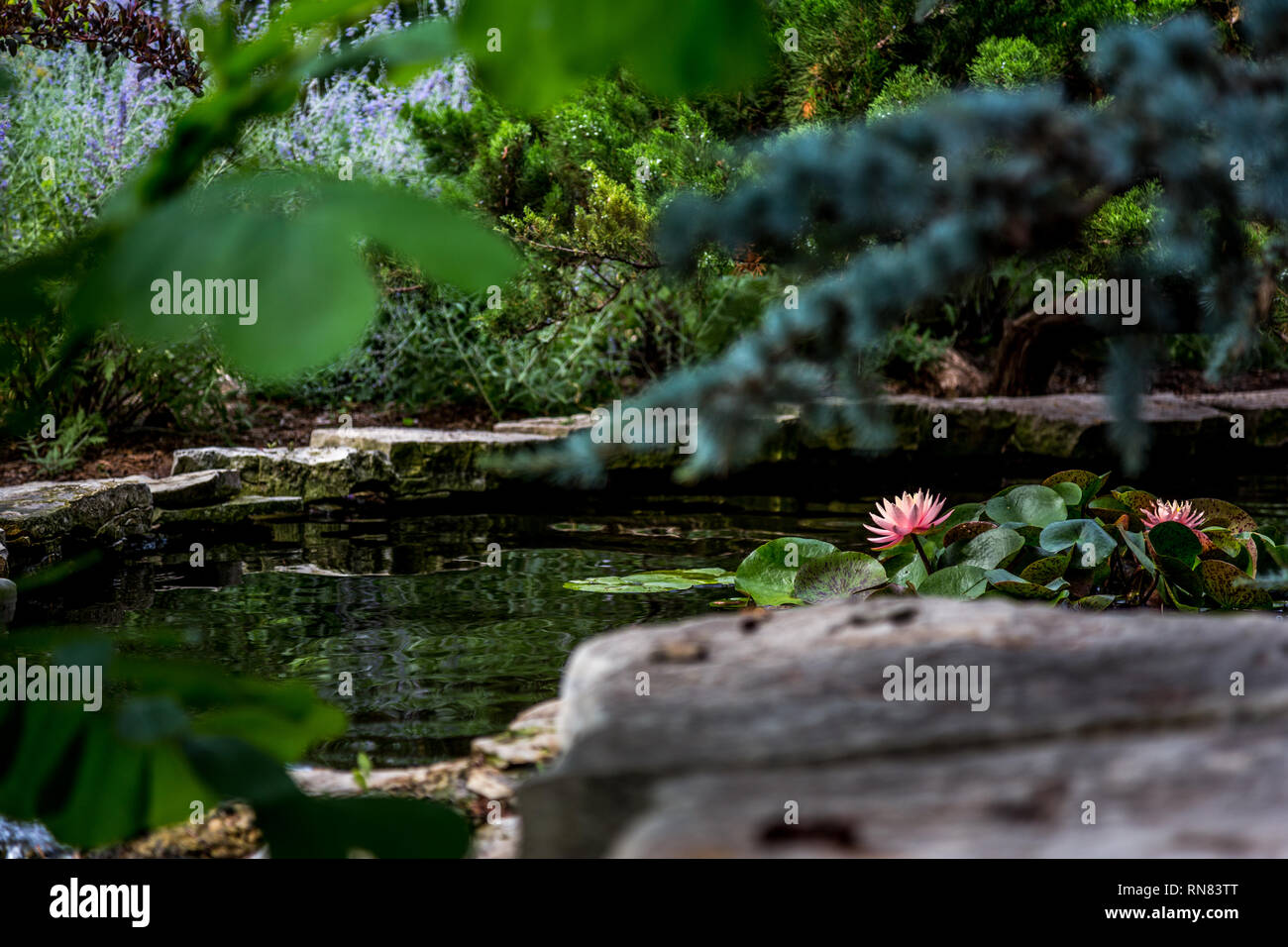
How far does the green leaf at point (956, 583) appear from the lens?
2785mm

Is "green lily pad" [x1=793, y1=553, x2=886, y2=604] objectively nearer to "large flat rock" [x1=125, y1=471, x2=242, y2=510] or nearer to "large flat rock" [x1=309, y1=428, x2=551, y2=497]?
"large flat rock" [x1=309, y1=428, x2=551, y2=497]

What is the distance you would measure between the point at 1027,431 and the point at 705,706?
6.39 meters

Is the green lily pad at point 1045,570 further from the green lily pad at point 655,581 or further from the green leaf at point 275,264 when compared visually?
the green leaf at point 275,264

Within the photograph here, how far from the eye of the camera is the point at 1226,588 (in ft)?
9.37

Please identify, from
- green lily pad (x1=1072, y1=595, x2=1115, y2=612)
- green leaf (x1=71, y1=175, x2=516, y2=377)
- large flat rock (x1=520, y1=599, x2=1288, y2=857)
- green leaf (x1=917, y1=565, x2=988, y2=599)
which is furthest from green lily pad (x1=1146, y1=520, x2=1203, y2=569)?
green leaf (x1=71, y1=175, x2=516, y2=377)

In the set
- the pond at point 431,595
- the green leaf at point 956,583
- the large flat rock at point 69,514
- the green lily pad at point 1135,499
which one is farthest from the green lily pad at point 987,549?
the large flat rock at point 69,514

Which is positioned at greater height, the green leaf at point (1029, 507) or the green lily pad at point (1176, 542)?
the green leaf at point (1029, 507)

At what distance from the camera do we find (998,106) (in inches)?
30.7

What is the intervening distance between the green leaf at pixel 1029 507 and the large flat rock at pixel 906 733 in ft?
7.89

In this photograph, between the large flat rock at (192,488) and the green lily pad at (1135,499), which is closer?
the green lily pad at (1135,499)

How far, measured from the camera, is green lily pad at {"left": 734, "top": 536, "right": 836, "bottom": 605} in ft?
10.5

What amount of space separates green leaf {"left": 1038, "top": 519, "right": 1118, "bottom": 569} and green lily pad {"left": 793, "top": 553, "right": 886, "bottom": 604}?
18.7 inches
